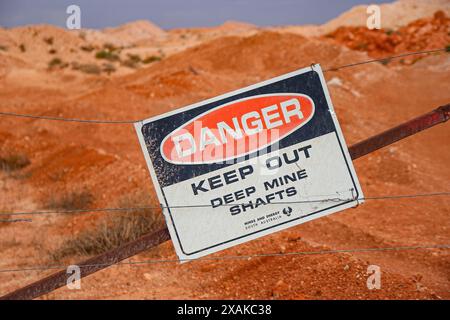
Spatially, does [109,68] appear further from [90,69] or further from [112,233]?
[112,233]

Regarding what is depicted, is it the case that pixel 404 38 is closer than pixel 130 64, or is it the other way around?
pixel 404 38

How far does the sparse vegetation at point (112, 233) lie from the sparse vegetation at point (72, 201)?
5.91ft

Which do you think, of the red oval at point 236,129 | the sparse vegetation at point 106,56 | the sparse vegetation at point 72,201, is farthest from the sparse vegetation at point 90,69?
the red oval at point 236,129

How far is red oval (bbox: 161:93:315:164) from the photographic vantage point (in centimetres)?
347

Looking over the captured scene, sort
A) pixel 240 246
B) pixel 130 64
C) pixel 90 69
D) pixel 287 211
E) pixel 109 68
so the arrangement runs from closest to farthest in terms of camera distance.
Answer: pixel 287 211 → pixel 240 246 → pixel 90 69 → pixel 109 68 → pixel 130 64

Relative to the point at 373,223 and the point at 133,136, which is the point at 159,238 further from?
the point at 133,136

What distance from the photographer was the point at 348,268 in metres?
5.46

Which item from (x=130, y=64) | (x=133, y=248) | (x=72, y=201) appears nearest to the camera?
(x=133, y=248)

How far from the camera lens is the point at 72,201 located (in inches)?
357

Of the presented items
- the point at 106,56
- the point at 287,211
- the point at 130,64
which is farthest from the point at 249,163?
the point at 106,56

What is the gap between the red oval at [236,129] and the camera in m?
3.47

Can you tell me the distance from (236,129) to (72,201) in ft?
20.5

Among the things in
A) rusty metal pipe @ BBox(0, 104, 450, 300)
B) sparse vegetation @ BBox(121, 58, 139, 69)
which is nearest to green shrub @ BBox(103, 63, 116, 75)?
sparse vegetation @ BBox(121, 58, 139, 69)
